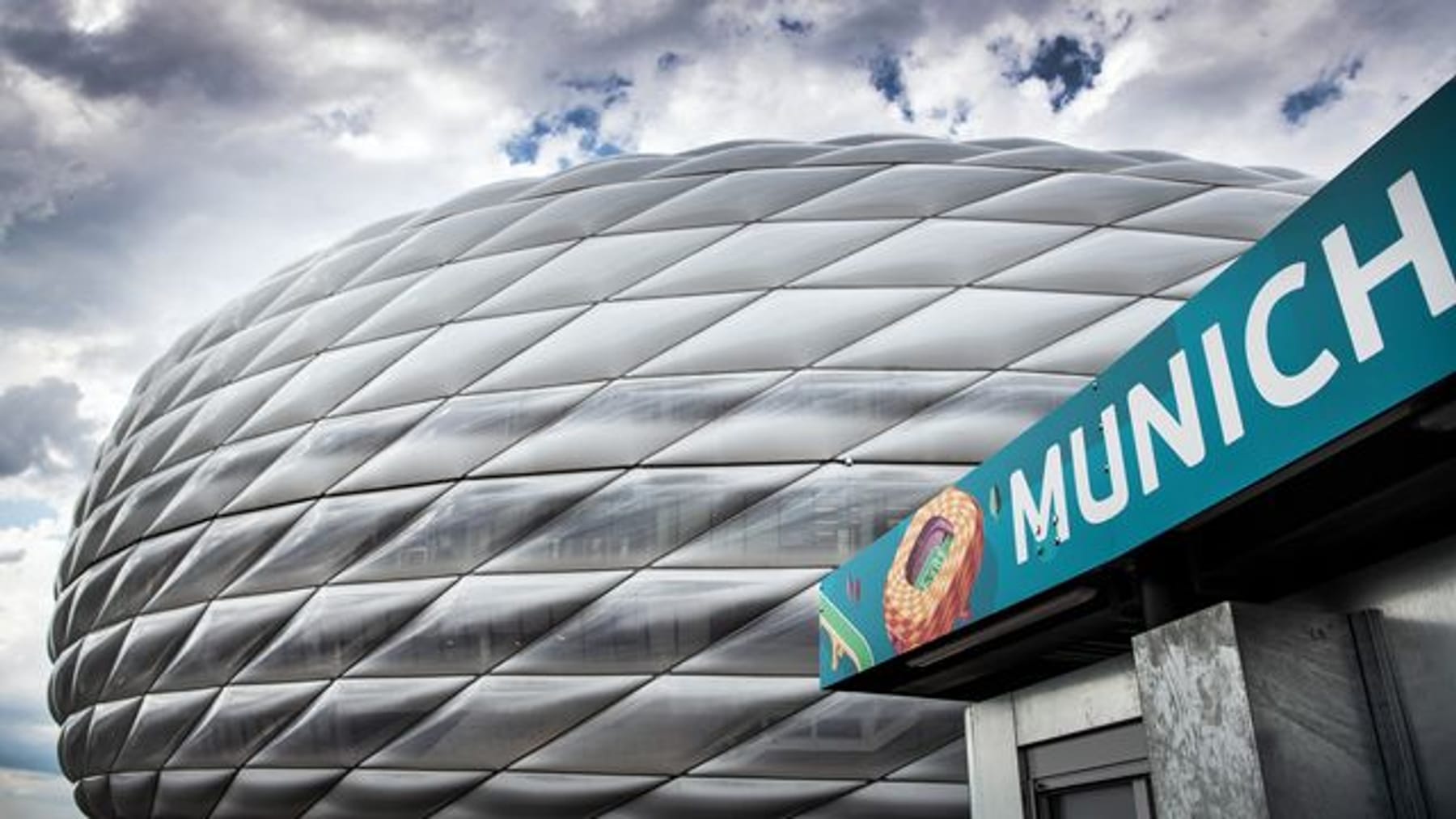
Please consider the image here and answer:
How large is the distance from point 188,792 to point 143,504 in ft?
12.5

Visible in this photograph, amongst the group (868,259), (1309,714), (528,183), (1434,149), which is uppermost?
(528,183)

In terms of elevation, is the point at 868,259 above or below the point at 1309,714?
above

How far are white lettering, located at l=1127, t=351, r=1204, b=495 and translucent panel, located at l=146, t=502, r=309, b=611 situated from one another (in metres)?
9.69

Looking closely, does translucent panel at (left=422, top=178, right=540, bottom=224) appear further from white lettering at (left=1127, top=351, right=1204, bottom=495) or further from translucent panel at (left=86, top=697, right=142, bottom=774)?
white lettering at (left=1127, top=351, right=1204, bottom=495)

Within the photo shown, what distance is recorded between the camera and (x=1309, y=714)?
3.15m

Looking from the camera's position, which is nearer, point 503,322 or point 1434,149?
point 1434,149

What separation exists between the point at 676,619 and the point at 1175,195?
768cm

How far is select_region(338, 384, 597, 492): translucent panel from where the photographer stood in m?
10.5

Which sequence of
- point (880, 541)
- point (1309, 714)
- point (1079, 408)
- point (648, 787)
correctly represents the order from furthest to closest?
point (648, 787)
point (880, 541)
point (1079, 408)
point (1309, 714)

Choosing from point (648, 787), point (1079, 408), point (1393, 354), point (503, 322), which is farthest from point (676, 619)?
point (1393, 354)

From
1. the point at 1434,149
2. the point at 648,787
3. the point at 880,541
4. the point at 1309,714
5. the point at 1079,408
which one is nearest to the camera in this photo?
the point at 1434,149

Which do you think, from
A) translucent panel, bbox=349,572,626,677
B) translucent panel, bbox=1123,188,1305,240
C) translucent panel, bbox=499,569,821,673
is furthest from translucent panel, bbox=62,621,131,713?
translucent panel, bbox=1123,188,1305,240

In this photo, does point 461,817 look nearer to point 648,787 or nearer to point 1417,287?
point 648,787

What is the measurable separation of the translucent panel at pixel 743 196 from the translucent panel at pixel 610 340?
147 cm
